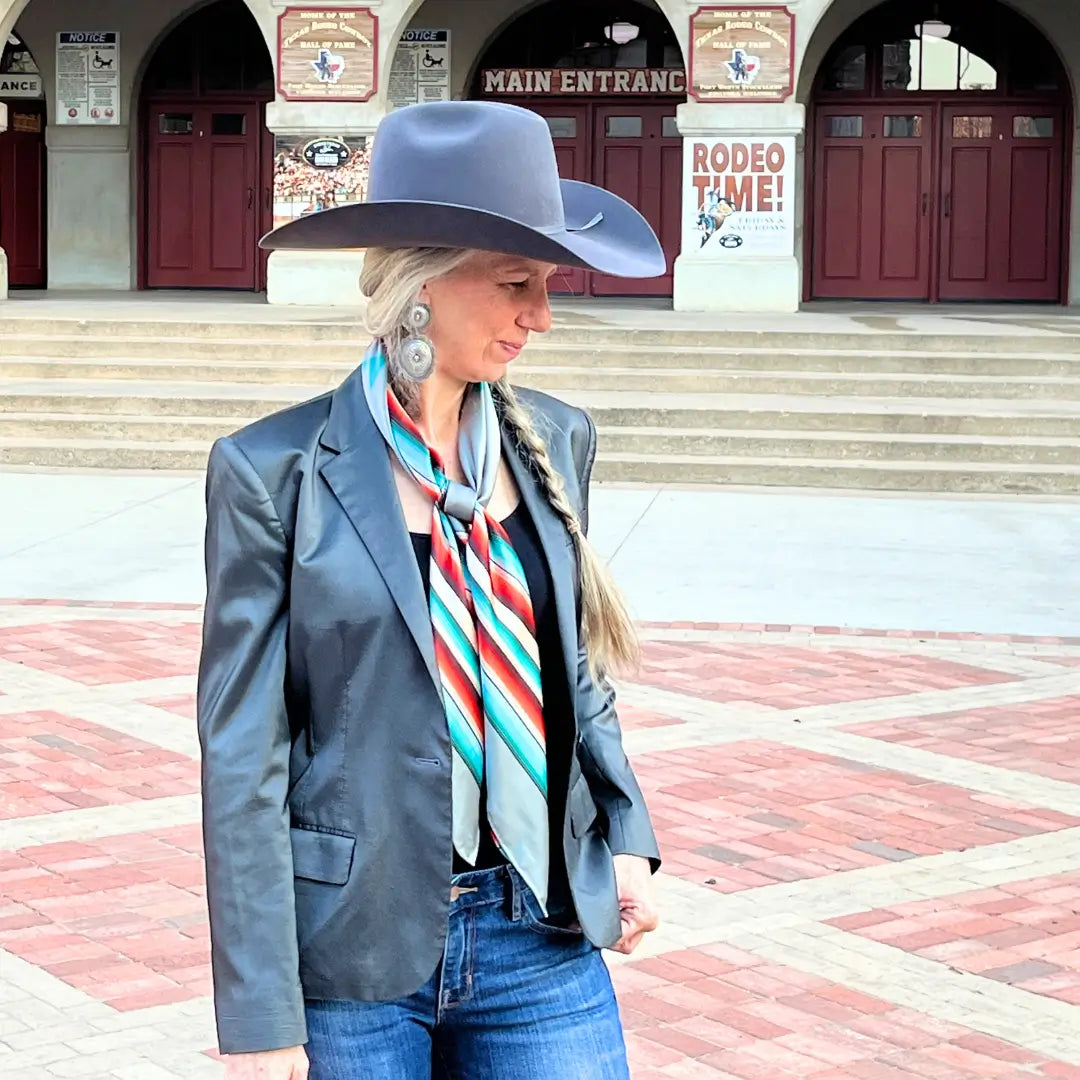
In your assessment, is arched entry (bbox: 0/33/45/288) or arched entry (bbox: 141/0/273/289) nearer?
arched entry (bbox: 141/0/273/289)

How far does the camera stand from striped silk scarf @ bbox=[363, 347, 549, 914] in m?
2.23

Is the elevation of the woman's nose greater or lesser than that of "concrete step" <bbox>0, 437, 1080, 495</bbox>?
greater

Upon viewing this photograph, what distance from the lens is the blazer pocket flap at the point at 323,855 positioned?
85.2 inches

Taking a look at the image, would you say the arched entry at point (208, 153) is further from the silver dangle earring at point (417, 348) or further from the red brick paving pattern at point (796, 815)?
the silver dangle earring at point (417, 348)

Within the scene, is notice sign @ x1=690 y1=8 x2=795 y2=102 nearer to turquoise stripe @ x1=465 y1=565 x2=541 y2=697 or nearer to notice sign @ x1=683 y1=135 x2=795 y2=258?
notice sign @ x1=683 y1=135 x2=795 y2=258

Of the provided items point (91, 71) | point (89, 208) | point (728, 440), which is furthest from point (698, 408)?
point (91, 71)

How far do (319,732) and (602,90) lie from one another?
2000 cm

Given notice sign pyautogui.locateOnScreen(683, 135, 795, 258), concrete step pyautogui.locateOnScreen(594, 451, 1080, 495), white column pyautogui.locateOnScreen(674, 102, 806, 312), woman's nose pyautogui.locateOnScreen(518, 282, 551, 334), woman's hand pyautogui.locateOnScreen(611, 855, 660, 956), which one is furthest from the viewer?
notice sign pyautogui.locateOnScreen(683, 135, 795, 258)

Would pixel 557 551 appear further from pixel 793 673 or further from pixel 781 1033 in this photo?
pixel 793 673

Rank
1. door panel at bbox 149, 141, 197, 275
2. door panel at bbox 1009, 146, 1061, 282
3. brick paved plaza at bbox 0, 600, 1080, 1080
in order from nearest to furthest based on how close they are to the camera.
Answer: brick paved plaza at bbox 0, 600, 1080, 1080 → door panel at bbox 1009, 146, 1061, 282 → door panel at bbox 149, 141, 197, 275

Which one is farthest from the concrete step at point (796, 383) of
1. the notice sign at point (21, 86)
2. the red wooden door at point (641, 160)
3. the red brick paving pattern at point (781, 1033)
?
the notice sign at point (21, 86)

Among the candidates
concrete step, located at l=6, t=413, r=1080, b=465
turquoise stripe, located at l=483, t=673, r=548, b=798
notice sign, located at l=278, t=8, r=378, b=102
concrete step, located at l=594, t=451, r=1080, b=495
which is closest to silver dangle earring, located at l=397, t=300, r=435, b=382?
turquoise stripe, located at l=483, t=673, r=548, b=798

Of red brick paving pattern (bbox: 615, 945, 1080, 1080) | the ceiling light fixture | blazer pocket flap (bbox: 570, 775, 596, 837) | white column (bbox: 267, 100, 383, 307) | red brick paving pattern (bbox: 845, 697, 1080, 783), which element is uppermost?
the ceiling light fixture

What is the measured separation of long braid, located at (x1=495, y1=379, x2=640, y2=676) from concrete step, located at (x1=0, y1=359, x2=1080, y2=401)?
11.3m
